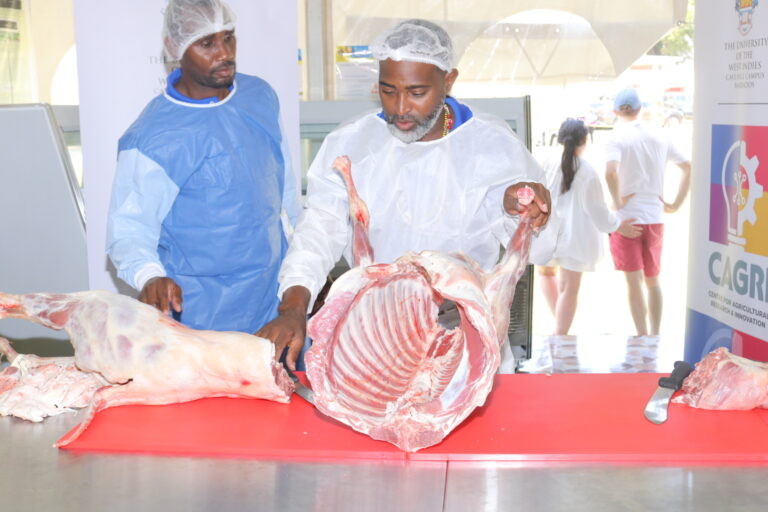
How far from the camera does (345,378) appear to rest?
6.05ft

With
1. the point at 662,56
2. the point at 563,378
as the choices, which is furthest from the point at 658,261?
the point at 563,378

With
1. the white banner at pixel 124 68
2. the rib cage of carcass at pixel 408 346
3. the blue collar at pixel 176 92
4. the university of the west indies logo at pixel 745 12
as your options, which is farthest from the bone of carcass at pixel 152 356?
the university of the west indies logo at pixel 745 12

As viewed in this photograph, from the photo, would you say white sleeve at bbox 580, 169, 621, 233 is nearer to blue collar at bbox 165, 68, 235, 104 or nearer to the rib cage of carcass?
blue collar at bbox 165, 68, 235, 104

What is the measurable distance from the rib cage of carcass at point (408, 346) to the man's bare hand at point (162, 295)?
0.55 m

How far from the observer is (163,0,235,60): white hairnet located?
2777mm

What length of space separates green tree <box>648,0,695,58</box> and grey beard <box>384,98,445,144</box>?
5.00 metres

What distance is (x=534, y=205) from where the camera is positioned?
212 cm

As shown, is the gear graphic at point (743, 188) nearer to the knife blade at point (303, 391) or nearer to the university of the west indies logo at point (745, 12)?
the university of the west indies logo at point (745, 12)

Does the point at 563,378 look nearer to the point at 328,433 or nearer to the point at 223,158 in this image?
the point at 328,433

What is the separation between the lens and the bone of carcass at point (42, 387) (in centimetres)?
192

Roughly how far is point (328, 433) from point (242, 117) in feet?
4.67

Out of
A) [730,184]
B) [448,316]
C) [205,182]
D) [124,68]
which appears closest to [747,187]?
[730,184]

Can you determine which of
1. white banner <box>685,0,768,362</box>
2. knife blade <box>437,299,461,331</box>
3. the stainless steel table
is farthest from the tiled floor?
the stainless steel table

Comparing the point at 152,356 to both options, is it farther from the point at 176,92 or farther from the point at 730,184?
the point at 730,184
